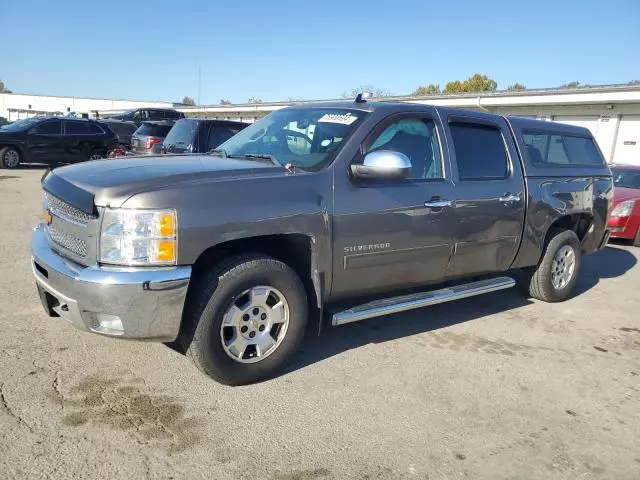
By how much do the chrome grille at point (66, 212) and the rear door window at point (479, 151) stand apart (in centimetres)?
302

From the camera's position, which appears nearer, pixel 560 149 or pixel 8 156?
pixel 560 149

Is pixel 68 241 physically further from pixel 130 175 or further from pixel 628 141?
pixel 628 141

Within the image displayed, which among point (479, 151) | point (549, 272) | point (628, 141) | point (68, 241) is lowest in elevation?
point (549, 272)

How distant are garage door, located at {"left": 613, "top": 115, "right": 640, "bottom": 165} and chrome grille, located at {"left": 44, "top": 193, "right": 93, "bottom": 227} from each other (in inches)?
816

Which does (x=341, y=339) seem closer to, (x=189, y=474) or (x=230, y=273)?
(x=230, y=273)

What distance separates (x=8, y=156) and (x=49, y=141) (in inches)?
47.1

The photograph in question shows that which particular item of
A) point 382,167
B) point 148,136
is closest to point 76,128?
point 148,136

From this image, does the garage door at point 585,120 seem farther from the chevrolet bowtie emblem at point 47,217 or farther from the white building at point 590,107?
the chevrolet bowtie emblem at point 47,217

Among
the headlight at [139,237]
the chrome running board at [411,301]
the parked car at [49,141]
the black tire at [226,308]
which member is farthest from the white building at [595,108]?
the headlight at [139,237]

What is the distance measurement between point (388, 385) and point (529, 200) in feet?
8.52

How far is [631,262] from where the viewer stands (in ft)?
28.9

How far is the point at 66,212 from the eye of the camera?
3.53 metres

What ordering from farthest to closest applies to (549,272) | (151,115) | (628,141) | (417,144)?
(151,115), (628,141), (549,272), (417,144)

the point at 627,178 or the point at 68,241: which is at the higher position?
the point at 627,178
